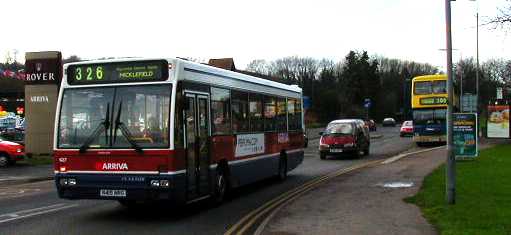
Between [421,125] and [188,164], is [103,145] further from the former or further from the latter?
[421,125]

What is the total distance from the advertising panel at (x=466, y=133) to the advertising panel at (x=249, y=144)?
7.55 meters

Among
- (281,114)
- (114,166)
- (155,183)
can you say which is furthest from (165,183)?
(281,114)

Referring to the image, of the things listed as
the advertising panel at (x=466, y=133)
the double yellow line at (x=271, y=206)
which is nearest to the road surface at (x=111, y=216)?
the double yellow line at (x=271, y=206)

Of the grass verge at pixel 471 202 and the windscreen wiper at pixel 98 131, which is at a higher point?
the windscreen wiper at pixel 98 131

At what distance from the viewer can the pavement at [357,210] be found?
33.9ft

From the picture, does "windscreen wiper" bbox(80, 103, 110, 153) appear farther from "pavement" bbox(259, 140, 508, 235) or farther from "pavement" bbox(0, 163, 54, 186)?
"pavement" bbox(0, 163, 54, 186)

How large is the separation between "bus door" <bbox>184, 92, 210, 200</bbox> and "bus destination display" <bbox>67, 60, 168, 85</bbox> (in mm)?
723

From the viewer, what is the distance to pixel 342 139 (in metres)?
30.5

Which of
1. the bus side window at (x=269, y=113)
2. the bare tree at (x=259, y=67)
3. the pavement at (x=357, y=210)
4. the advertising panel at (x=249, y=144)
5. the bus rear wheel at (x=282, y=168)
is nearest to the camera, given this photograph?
the pavement at (x=357, y=210)

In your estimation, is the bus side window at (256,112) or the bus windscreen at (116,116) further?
the bus side window at (256,112)

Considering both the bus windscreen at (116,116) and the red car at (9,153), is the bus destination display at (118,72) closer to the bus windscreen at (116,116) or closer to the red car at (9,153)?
the bus windscreen at (116,116)

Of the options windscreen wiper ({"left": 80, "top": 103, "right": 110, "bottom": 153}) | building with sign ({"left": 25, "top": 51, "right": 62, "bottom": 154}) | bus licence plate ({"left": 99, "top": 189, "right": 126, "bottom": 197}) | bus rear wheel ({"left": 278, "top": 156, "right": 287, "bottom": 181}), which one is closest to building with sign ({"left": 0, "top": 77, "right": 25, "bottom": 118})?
building with sign ({"left": 25, "top": 51, "right": 62, "bottom": 154})

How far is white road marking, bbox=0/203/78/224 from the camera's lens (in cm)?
1186

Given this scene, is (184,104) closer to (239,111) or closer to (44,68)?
(239,111)
